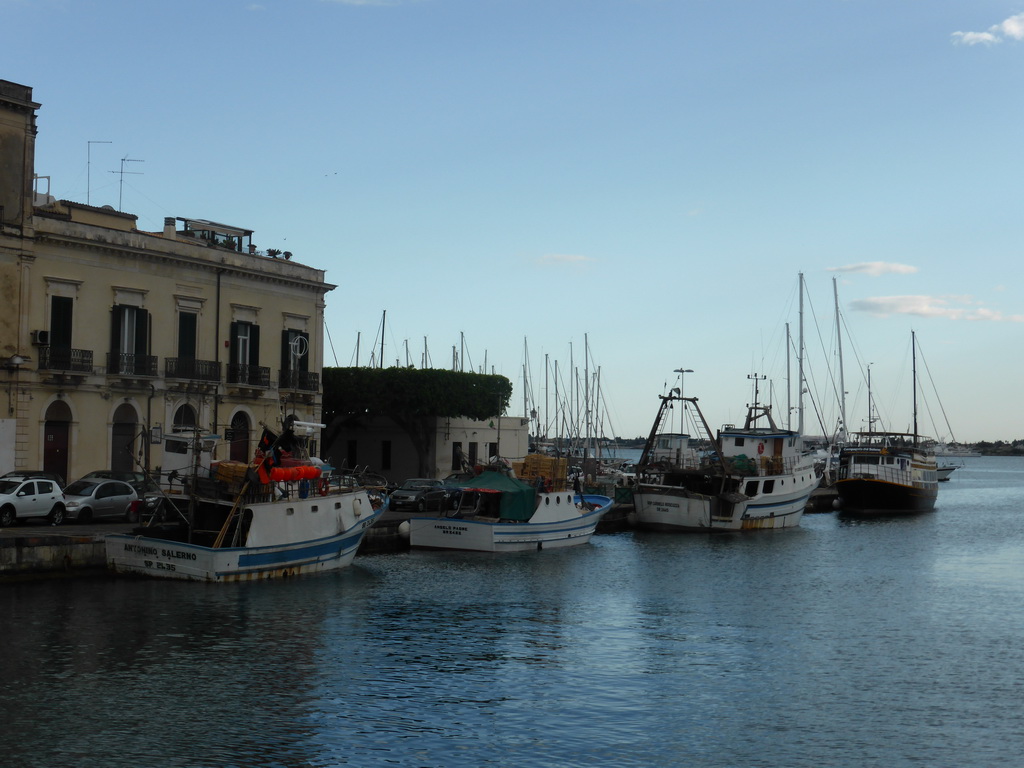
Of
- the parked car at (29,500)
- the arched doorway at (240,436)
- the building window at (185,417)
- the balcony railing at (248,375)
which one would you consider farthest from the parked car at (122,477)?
the balcony railing at (248,375)

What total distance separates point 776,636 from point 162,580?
1613cm

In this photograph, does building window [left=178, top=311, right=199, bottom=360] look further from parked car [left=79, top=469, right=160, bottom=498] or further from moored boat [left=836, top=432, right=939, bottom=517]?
moored boat [left=836, top=432, right=939, bottom=517]

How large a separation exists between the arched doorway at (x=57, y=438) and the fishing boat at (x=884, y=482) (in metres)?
48.0

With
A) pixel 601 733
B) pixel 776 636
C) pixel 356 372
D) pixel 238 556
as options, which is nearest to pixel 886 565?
pixel 776 636

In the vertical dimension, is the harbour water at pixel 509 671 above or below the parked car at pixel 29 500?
below

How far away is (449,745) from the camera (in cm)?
1744

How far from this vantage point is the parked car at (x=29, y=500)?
112 feet

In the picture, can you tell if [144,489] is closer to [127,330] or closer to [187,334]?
[127,330]

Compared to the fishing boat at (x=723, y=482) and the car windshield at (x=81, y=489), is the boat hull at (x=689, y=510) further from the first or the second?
the car windshield at (x=81, y=489)

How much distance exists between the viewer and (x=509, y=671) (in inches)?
880

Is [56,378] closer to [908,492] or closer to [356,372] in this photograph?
[356,372]

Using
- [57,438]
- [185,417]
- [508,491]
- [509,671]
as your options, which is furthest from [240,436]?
[509,671]

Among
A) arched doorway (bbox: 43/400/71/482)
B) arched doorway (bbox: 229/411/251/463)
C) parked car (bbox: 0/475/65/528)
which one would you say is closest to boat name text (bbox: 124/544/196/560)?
parked car (bbox: 0/475/65/528)

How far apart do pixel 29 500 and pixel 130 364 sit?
471 inches
